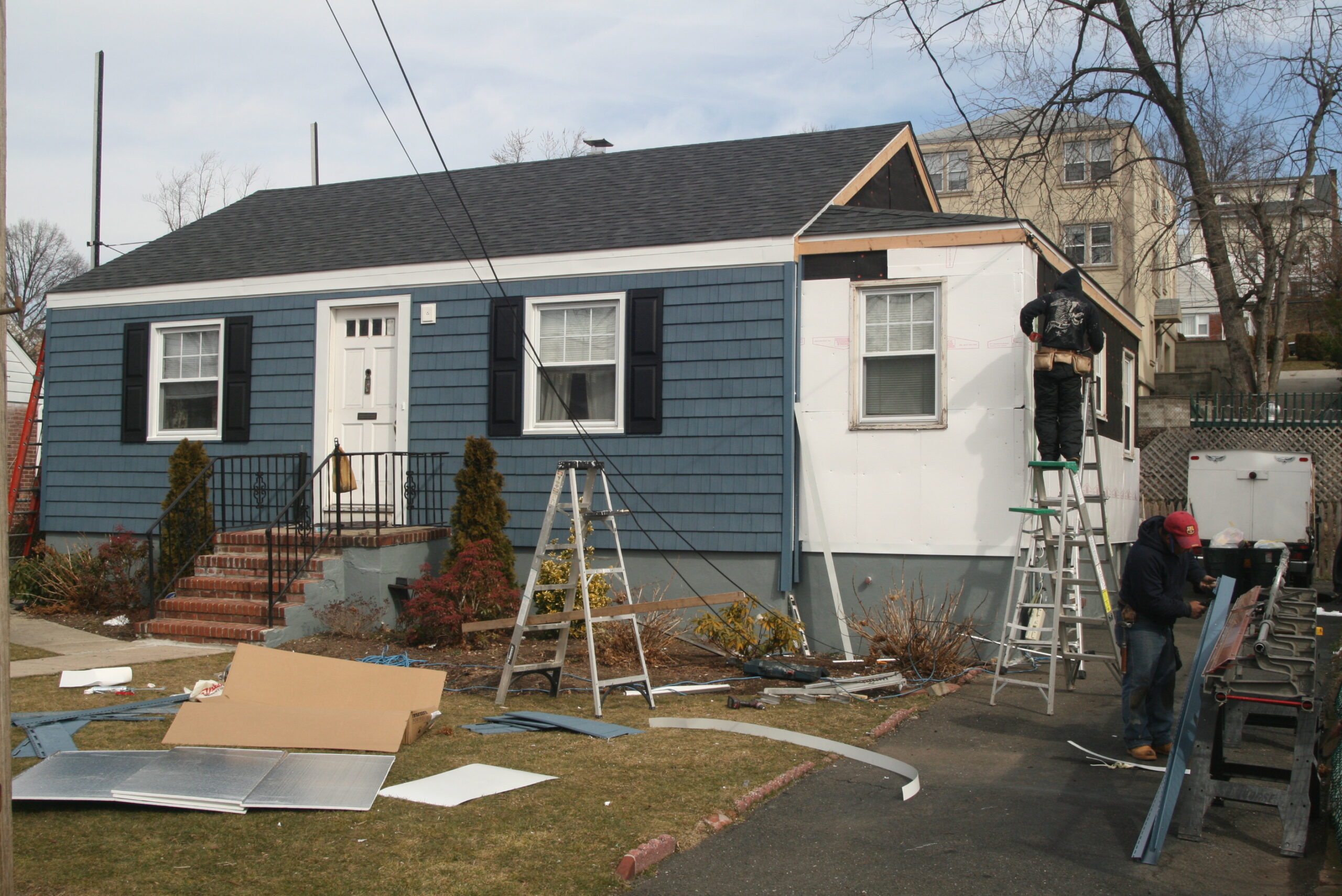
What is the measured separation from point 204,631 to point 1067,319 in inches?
314

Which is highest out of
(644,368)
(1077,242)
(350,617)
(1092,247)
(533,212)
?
(1077,242)

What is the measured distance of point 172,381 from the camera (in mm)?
12609

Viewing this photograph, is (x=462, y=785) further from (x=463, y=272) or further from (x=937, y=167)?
(x=937, y=167)

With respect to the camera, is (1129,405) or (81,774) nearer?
(81,774)

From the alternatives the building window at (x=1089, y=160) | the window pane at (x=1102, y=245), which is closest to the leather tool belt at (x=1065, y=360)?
the building window at (x=1089, y=160)

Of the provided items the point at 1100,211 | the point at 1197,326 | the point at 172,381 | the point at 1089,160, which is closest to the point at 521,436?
the point at 172,381

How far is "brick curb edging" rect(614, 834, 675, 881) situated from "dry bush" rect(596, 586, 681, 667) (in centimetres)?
439

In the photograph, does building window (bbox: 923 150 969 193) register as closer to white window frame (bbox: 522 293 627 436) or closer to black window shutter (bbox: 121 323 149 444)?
white window frame (bbox: 522 293 627 436)

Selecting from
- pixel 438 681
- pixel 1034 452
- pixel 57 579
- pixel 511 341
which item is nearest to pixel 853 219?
pixel 1034 452

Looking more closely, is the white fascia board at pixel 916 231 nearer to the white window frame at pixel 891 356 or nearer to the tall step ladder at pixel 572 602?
the white window frame at pixel 891 356

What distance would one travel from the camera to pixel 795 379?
406 inches

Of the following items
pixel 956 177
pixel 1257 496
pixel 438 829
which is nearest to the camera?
pixel 438 829

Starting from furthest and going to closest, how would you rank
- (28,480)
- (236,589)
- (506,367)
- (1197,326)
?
(1197,326), (28,480), (506,367), (236,589)

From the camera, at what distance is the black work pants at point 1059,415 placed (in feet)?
29.9
